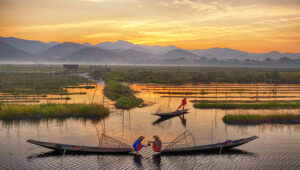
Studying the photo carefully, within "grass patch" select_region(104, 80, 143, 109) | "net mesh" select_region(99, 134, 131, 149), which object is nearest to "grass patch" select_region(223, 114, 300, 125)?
"net mesh" select_region(99, 134, 131, 149)

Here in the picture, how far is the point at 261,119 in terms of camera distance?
22469 mm

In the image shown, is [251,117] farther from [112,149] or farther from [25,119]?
[25,119]

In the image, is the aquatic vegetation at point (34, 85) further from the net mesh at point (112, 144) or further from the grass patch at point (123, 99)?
the net mesh at point (112, 144)

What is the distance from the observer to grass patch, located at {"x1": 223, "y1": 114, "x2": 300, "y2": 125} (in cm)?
2228

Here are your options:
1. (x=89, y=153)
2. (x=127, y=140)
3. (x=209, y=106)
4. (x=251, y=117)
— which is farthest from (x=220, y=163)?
(x=209, y=106)

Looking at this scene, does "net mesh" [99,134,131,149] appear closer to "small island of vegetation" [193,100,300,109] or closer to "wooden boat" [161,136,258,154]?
"wooden boat" [161,136,258,154]

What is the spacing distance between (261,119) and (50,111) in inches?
Result: 763

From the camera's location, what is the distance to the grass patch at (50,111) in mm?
22592

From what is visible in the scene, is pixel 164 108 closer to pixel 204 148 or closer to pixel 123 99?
pixel 123 99

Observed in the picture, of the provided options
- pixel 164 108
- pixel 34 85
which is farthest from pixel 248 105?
pixel 34 85

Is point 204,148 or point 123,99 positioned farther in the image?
point 123,99

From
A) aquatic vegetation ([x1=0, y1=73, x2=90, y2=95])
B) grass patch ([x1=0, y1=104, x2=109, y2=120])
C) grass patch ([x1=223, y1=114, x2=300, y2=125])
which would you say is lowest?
grass patch ([x1=223, y1=114, x2=300, y2=125])

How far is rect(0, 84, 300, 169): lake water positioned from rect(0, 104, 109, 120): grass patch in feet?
3.64

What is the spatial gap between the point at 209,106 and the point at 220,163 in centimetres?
1448
